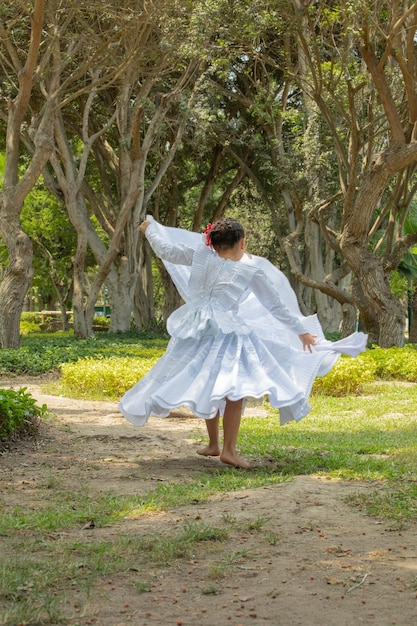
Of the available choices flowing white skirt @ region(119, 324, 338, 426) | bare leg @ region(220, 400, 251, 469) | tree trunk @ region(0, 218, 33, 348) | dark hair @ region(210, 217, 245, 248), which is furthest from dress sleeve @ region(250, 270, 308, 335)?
tree trunk @ region(0, 218, 33, 348)

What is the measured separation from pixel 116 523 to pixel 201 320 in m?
1.93

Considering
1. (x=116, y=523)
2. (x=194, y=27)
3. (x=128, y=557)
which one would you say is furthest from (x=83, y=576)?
(x=194, y=27)

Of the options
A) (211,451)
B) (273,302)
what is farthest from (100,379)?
(273,302)

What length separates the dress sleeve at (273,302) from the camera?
648cm

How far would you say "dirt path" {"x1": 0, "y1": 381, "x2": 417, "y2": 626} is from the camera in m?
3.44

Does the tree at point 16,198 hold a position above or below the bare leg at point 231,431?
above

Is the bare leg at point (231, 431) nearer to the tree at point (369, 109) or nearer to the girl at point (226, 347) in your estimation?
the girl at point (226, 347)

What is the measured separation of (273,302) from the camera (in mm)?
6535

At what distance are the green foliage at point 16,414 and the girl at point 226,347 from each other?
1237 mm

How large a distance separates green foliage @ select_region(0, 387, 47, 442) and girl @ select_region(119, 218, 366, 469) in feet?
4.06

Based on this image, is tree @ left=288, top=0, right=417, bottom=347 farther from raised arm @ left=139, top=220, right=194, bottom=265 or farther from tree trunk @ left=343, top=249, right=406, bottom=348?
raised arm @ left=139, top=220, right=194, bottom=265

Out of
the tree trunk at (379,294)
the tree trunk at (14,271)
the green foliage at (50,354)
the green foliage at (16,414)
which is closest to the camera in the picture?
the green foliage at (16,414)

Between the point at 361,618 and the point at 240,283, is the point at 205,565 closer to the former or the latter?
the point at 361,618

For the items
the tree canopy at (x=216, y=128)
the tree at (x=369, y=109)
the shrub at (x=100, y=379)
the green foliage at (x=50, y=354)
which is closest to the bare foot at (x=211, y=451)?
the shrub at (x=100, y=379)
